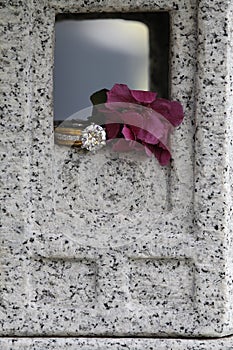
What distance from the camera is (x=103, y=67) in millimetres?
1540

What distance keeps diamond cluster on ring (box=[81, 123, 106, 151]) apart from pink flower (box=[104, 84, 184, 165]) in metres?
0.01

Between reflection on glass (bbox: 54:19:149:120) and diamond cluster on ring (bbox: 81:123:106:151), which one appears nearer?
diamond cluster on ring (bbox: 81:123:106:151)

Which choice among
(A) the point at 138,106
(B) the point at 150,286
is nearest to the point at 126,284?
(B) the point at 150,286

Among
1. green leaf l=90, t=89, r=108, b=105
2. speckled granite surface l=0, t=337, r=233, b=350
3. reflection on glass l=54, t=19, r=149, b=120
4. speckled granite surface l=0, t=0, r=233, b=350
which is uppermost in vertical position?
reflection on glass l=54, t=19, r=149, b=120

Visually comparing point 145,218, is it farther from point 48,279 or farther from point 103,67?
point 103,67

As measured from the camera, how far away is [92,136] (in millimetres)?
1258

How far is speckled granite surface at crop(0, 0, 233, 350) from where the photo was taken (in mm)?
1238

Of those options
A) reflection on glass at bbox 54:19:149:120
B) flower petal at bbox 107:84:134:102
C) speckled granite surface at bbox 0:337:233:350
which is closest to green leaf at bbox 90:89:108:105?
flower petal at bbox 107:84:134:102

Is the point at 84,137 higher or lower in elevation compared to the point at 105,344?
higher

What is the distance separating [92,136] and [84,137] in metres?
0.01

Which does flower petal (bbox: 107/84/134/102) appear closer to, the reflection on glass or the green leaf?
the green leaf

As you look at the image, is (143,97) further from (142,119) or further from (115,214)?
(115,214)

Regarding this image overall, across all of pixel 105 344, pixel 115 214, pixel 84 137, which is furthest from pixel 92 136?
pixel 105 344

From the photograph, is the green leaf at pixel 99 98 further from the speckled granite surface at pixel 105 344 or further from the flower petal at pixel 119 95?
the speckled granite surface at pixel 105 344
